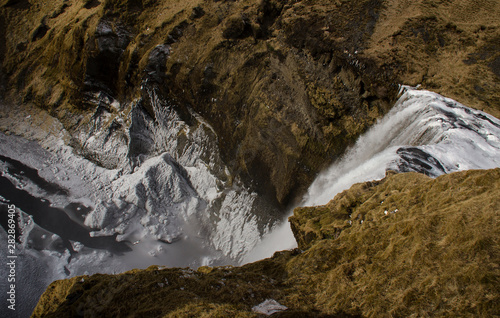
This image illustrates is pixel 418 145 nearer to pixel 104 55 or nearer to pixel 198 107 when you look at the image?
pixel 198 107

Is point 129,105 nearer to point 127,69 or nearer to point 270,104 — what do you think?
point 127,69

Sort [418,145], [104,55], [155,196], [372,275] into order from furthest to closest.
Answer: [104,55]
[155,196]
[418,145]
[372,275]

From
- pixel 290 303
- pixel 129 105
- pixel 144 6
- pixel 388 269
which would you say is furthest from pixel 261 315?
pixel 144 6

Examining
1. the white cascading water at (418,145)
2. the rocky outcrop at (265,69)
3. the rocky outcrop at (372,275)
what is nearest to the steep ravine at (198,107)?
the rocky outcrop at (265,69)

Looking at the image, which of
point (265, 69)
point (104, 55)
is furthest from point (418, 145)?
point (104, 55)

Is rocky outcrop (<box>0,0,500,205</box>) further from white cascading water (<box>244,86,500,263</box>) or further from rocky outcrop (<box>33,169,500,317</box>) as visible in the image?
rocky outcrop (<box>33,169,500,317</box>)
